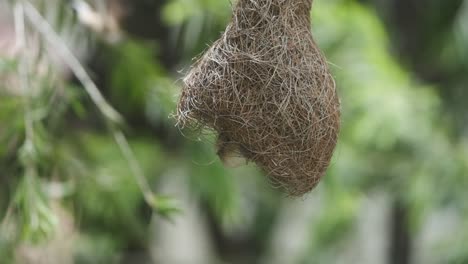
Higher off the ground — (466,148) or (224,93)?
(224,93)

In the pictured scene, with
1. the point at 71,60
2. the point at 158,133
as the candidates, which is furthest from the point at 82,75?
the point at 158,133

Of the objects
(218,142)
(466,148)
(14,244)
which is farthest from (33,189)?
(466,148)

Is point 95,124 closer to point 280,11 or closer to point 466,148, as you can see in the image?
point 466,148

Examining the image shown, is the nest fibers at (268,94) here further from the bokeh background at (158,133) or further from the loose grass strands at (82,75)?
the loose grass strands at (82,75)

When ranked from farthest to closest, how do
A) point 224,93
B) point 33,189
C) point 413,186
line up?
point 413,186
point 33,189
point 224,93

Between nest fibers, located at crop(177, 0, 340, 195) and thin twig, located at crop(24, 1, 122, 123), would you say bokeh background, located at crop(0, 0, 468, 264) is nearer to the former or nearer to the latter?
thin twig, located at crop(24, 1, 122, 123)

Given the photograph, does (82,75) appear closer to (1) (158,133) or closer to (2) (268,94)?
(2) (268,94)
